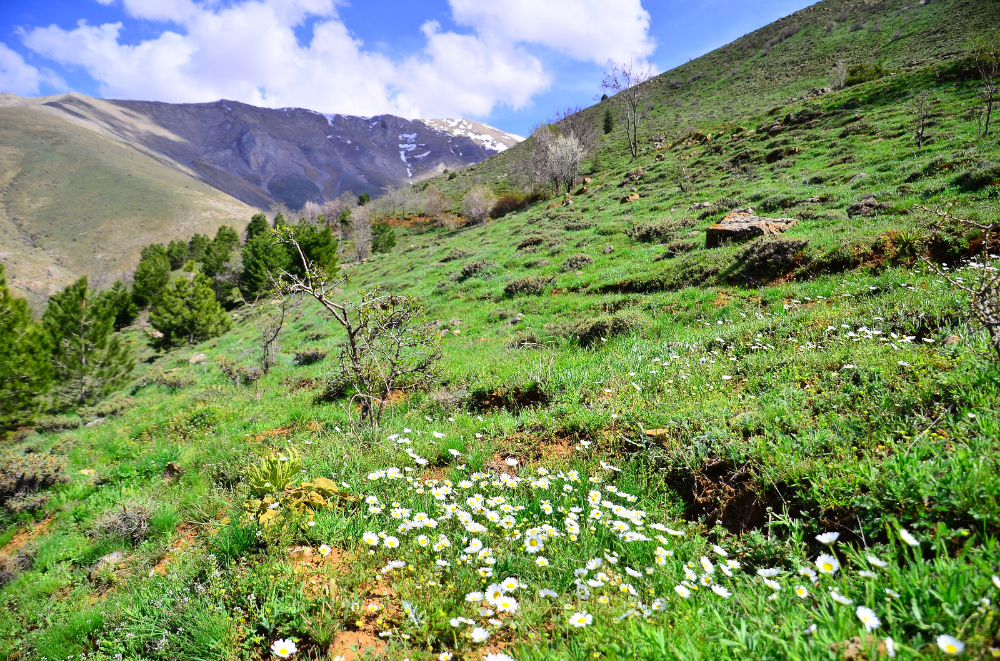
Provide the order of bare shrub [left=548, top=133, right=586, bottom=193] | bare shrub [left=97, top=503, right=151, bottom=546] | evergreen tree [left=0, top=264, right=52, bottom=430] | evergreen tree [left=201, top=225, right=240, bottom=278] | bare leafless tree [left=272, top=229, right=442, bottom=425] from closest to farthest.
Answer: bare shrub [left=97, top=503, right=151, bottom=546]
bare leafless tree [left=272, top=229, right=442, bottom=425]
evergreen tree [left=0, top=264, right=52, bottom=430]
bare shrub [left=548, top=133, right=586, bottom=193]
evergreen tree [left=201, top=225, right=240, bottom=278]

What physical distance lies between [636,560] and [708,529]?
2.54ft

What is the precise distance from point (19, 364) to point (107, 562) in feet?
66.9

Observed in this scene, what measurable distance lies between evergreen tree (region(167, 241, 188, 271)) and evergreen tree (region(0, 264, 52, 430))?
54.4 metres

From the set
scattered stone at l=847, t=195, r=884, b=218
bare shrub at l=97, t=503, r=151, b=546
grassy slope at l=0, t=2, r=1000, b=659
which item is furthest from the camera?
scattered stone at l=847, t=195, r=884, b=218

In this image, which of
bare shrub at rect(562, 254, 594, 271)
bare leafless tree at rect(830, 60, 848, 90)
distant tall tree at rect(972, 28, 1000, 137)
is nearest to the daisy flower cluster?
bare shrub at rect(562, 254, 594, 271)

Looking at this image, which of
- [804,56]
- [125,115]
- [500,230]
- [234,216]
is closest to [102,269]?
[234,216]

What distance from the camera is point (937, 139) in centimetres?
1644

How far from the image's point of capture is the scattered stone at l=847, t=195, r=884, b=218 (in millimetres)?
10948

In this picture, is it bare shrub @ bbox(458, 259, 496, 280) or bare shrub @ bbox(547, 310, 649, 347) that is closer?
bare shrub @ bbox(547, 310, 649, 347)

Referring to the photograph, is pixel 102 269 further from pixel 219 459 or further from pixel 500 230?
pixel 219 459

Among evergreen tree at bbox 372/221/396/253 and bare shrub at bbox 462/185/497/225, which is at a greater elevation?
bare shrub at bbox 462/185/497/225

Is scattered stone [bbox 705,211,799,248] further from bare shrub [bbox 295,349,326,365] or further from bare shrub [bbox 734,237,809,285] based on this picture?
bare shrub [bbox 295,349,326,365]

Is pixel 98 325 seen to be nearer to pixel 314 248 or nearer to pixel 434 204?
pixel 314 248

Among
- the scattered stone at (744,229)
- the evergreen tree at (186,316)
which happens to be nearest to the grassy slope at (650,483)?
the scattered stone at (744,229)
